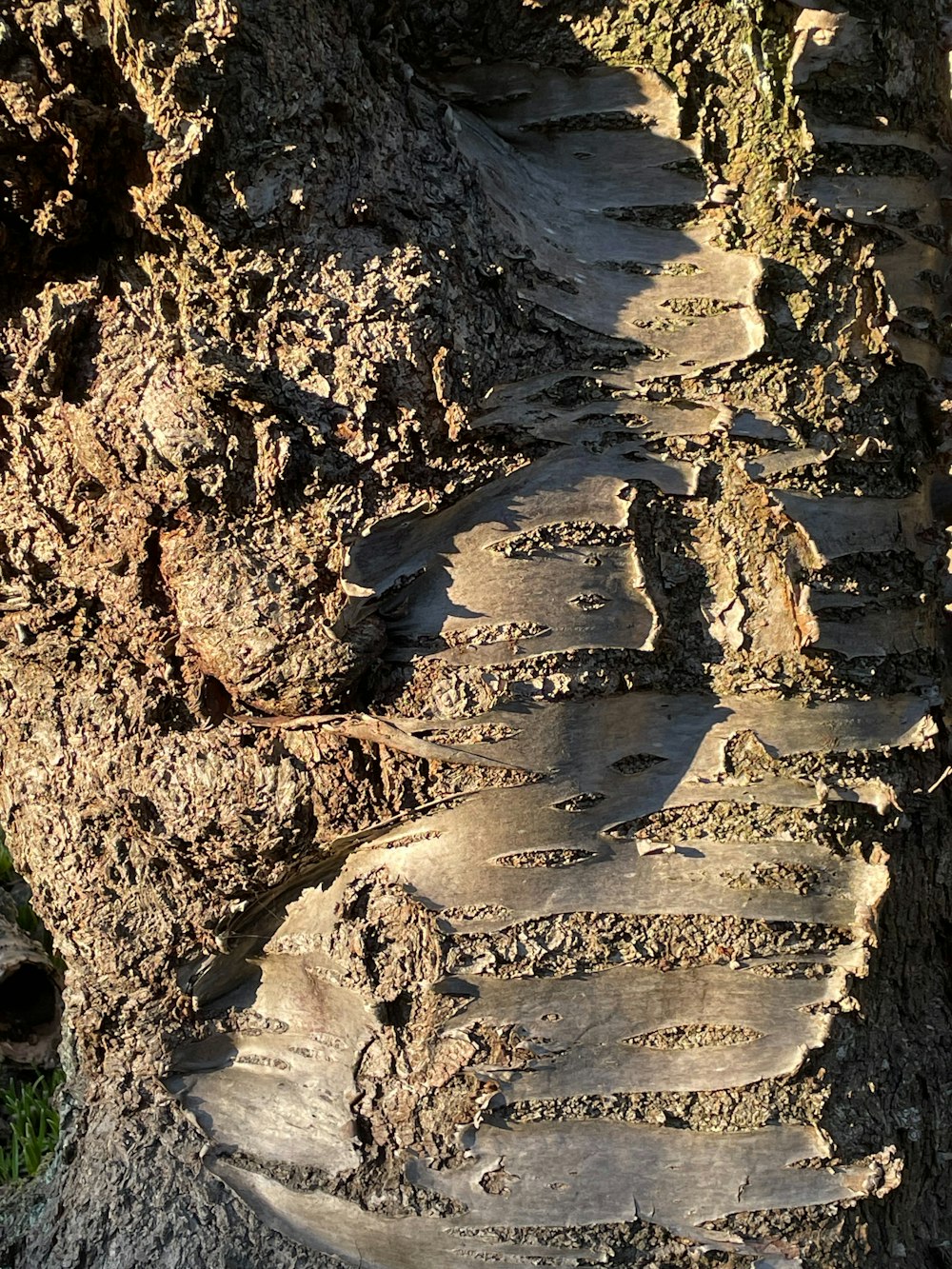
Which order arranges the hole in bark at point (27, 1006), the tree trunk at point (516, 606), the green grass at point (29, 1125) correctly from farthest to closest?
the hole in bark at point (27, 1006) < the green grass at point (29, 1125) < the tree trunk at point (516, 606)

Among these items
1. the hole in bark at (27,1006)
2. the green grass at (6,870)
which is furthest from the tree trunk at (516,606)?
the green grass at (6,870)

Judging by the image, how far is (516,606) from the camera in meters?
1.31

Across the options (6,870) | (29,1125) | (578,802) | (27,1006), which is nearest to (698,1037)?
(578,802)

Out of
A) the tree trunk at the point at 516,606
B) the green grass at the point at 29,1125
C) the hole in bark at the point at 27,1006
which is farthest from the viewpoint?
the hole in bark at the point at 27,1006

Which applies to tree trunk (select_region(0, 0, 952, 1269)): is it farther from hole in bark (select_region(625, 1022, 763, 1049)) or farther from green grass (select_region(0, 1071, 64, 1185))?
green grass (select_region(0, 1071, 64, 1185))

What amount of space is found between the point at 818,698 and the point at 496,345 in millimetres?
620

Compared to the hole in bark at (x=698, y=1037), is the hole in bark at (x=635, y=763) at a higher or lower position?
higher

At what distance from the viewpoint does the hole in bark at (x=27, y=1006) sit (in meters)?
2.85

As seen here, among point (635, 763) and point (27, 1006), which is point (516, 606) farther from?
point (27, 1006)

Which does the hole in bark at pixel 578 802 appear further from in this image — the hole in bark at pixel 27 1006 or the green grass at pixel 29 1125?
the hole in bark at pixel 27 1006

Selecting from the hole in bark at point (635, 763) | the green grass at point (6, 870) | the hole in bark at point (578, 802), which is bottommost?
the green grass at point (6, 870)

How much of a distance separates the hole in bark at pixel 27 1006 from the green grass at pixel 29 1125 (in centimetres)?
16

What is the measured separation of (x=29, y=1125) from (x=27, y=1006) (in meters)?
0.44

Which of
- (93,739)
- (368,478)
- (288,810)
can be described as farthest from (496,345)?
(93,739)
